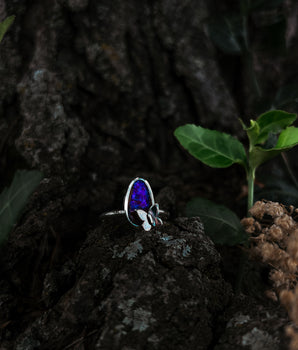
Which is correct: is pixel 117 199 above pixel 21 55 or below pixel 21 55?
below

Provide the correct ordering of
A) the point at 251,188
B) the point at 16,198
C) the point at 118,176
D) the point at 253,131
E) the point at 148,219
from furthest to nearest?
the point at 118,176
the point at 251,188
the point at 253,131
the point at 148,219
the point at 16,198

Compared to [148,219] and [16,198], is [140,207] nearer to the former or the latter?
[148,219]

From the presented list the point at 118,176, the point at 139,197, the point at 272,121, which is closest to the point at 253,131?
the point at 272,121

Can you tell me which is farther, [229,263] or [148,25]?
[148,25]

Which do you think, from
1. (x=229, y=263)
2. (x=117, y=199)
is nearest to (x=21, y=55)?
(x=117, y=199)

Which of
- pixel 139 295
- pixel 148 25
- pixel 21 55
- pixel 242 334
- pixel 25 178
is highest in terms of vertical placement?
pixel 21 55

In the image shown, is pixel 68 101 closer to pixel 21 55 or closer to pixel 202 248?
pixel 21 55

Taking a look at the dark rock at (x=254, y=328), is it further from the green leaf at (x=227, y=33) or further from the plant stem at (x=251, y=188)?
the green leaf at (x=227, y=33)

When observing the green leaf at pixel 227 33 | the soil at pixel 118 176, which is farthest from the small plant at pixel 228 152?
the green leaf at pixel 227 33
